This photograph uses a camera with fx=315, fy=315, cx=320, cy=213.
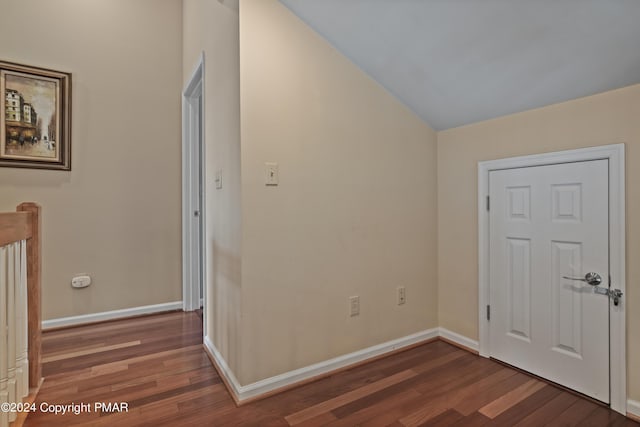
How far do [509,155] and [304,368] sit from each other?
1970 mm

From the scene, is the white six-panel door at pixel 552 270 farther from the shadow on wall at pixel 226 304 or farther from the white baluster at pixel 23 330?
the white baluster at pixel 23 330

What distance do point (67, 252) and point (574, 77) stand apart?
4.05m

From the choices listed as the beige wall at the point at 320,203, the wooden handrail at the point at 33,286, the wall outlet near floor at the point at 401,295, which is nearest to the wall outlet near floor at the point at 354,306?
the beige wall at the point at 320,203

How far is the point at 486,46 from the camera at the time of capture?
1766 mm

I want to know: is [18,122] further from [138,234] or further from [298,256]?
[298,256]

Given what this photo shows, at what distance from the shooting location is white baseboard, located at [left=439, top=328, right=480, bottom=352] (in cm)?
240

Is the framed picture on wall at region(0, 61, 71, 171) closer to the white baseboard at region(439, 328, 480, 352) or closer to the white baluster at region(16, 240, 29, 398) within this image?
the white baluster at region(16, 240, 29, 398)

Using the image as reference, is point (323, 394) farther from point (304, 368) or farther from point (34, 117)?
point (34, 117)

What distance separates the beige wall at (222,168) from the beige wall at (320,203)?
0.35ft

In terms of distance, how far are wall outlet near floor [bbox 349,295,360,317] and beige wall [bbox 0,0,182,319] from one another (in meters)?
2.13

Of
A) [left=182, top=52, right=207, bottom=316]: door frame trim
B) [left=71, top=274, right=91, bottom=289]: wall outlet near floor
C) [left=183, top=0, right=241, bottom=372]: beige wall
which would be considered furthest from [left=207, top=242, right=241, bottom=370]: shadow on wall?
[left=71, top=274, right=91, bottom=289]: wall outlet near floor

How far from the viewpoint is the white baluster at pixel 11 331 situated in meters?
1.51

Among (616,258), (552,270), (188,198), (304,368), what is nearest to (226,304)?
(304,368)

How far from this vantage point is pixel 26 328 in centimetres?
179
